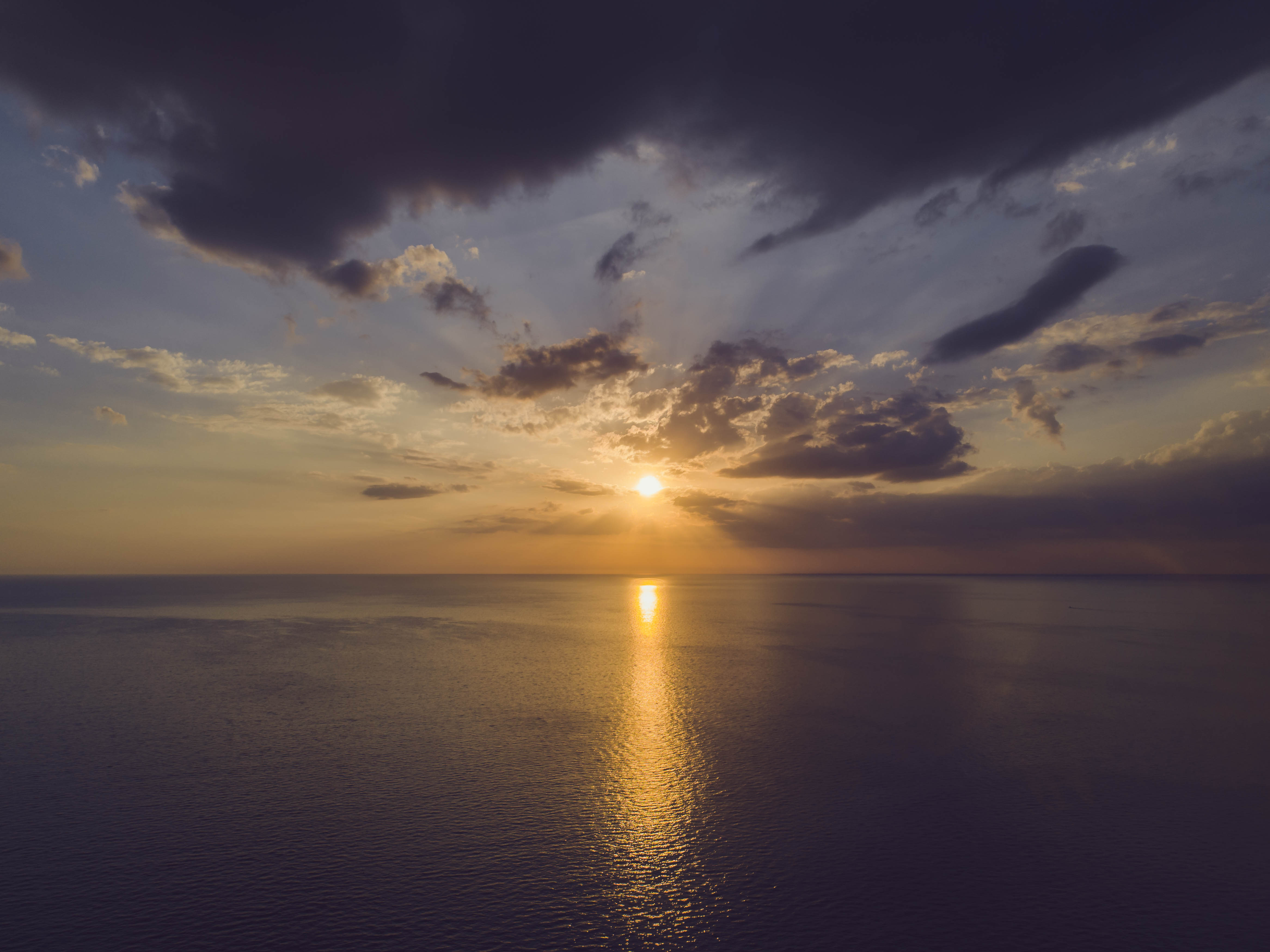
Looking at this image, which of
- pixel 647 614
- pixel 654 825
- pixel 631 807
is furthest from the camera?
pixel 647 614

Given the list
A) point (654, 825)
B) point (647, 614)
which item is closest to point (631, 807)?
point (654, 825)

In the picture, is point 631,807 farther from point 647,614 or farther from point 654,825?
point 647,614

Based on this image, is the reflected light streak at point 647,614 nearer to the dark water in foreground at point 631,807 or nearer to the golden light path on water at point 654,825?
the dark water in foreground at point 631,807

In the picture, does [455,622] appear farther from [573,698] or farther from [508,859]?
[508,859]

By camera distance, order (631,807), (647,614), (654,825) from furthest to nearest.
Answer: (647,614)
(631,807)
(654,825)

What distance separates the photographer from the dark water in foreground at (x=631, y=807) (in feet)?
76.1

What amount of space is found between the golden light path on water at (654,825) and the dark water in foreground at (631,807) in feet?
0.60

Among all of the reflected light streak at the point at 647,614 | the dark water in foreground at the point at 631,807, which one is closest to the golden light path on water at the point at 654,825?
the dark water in foreground at the point at 631,807

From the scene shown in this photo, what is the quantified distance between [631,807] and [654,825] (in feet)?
8.03

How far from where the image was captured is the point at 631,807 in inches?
1310

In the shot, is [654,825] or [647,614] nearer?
[654,825]

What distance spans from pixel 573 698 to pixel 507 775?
20.8 metres

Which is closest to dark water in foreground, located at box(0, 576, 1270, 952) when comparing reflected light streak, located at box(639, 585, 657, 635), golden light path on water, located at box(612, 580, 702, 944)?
golden light path on water, located at box(612, 580, 702, 944)

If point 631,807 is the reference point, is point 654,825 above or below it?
below
